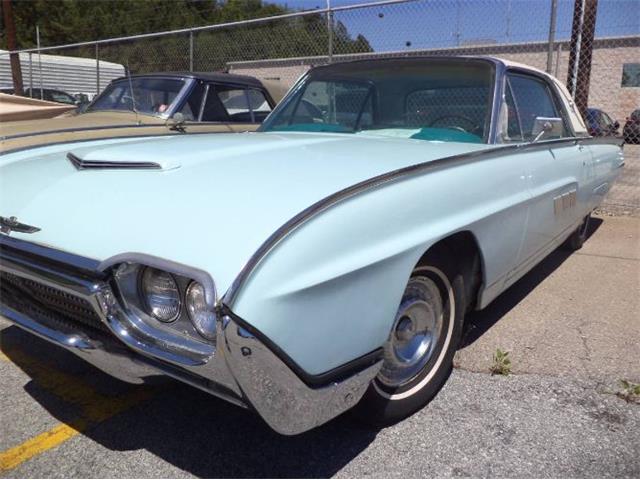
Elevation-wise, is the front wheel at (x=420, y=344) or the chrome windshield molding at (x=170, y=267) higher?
the chrome windshield molding at (x=170, y=267)

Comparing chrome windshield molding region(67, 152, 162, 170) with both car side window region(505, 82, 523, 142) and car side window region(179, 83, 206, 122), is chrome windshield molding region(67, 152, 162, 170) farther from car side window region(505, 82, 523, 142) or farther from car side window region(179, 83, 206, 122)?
car side window region(179, 83, 206, 122)

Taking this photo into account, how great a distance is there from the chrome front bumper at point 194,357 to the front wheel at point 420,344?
1.31 ft

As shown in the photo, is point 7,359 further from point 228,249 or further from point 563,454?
point 563,454

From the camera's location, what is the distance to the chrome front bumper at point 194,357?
151 cm

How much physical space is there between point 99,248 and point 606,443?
79.3 inches

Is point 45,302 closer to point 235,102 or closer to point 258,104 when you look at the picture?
point 235,102

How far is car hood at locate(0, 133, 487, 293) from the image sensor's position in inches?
64.8

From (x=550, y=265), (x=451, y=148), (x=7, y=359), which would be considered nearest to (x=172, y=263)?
(x=451, y=148)

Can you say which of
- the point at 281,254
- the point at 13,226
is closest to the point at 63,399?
the point at 13,226

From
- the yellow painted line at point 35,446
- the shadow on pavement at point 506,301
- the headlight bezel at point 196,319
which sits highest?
the headlight bezel at point 196,319

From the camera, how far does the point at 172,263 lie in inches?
62.4

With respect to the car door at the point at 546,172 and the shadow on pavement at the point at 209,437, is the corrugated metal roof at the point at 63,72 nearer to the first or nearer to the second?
the car door at the point at 546,172

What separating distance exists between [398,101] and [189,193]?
1814mm

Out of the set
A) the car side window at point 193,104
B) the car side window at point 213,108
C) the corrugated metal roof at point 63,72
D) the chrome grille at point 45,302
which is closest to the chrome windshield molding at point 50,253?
the chrome grille at point 45,302
